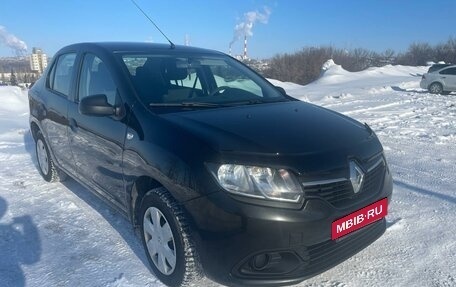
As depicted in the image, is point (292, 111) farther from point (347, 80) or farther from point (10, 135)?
point (347, 80)

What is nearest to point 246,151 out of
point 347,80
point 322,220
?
point 322,220

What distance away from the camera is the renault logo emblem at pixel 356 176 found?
2.20m

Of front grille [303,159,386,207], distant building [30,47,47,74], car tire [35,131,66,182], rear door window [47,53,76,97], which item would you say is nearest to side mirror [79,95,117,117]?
rear door window [47,53,76,97]

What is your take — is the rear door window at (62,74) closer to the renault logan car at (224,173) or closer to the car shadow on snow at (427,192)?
the renault logan car at (224,173)

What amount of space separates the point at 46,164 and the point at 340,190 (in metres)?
3.74

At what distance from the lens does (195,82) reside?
334 cm

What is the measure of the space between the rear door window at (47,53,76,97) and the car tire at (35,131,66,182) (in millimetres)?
755

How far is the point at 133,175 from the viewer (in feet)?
8.54

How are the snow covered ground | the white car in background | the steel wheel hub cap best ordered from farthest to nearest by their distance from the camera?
1. the white car in background
2. the snow covered ground
3. the steel wheel hub cap

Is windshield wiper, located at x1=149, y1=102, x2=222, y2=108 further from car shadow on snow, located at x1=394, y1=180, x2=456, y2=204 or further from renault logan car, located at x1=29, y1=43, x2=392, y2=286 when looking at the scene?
car shadow on snow, located at x1=394, y1=180, x2=456, y2=204

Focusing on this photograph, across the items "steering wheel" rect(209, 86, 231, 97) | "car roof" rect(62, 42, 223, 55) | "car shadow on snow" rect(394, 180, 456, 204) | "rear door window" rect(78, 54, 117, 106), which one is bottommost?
"car shadow on snow" rect(394, 180, 456, 204)

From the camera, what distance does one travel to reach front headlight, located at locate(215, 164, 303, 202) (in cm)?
201

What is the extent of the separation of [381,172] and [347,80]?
2568 cm

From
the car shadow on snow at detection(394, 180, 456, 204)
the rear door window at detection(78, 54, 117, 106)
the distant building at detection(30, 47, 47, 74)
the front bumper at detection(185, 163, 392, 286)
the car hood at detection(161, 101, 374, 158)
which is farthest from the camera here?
the distant building at detection(30, 47, 47, 74)
